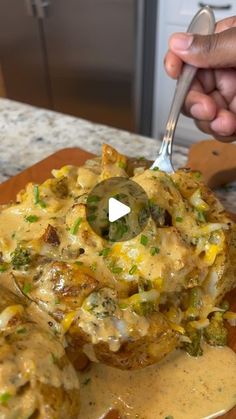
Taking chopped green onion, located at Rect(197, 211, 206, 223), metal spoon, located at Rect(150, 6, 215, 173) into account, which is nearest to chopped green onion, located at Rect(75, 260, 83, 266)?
chopped green onion, located at Rect(197, 211, 206, 223)

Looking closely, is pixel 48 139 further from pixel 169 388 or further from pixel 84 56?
pixel 84 56

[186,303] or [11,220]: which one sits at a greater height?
[11,220]

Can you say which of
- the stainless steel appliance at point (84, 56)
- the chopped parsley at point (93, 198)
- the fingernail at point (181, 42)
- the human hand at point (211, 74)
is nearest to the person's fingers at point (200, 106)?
the human hand at point (211, 74)

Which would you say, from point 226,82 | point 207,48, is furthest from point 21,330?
point 226,82

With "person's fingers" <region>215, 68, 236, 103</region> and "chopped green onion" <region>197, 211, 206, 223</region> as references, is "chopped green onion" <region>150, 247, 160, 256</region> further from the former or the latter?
"person's fingers" <region>215, 68, 236, 103</region>

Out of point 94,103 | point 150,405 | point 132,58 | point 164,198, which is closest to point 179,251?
point 164,198

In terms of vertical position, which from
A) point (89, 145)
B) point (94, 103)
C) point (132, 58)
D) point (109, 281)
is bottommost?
point (94, 103)

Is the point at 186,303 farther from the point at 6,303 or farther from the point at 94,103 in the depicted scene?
the point at 94,103

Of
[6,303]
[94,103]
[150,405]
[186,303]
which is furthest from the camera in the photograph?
[94,103]
